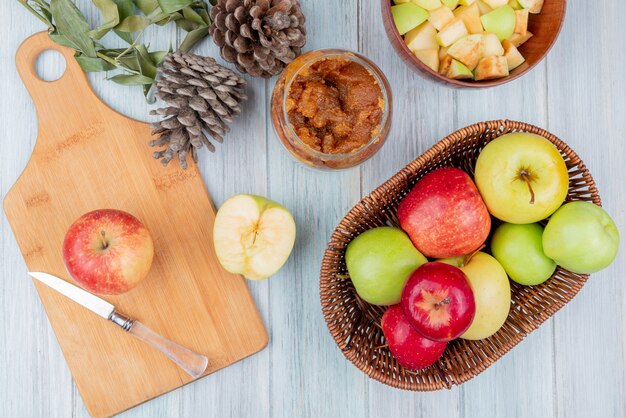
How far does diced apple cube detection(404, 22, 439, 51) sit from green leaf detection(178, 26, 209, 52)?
0.32 m

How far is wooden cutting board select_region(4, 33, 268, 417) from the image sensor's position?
882 millimetres

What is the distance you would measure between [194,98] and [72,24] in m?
0.23

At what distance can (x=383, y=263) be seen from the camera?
0.77 m

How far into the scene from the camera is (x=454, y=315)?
70cm

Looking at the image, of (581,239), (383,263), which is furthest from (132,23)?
(581,239)

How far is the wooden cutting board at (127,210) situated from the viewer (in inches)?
34.7

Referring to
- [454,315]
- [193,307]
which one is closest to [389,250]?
[454,315]

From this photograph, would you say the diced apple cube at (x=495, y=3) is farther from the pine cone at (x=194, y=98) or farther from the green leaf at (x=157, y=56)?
the green leaf at (x=157, y=56)

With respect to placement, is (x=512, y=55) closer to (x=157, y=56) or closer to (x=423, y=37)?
(x=423, y=37)

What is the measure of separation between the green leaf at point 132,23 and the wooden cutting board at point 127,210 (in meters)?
0.10

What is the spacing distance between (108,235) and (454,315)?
1.65ft

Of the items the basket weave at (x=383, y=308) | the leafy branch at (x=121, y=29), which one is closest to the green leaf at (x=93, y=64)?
the leafy branch at (x=121, y=29)

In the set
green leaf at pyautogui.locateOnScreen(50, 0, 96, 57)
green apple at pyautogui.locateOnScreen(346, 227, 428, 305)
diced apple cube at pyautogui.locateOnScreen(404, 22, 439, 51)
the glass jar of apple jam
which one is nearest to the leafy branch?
green leaf at pyautogui.locateOnScreen(50, 0, 96, 57)

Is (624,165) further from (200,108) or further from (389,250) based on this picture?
(200,108)
